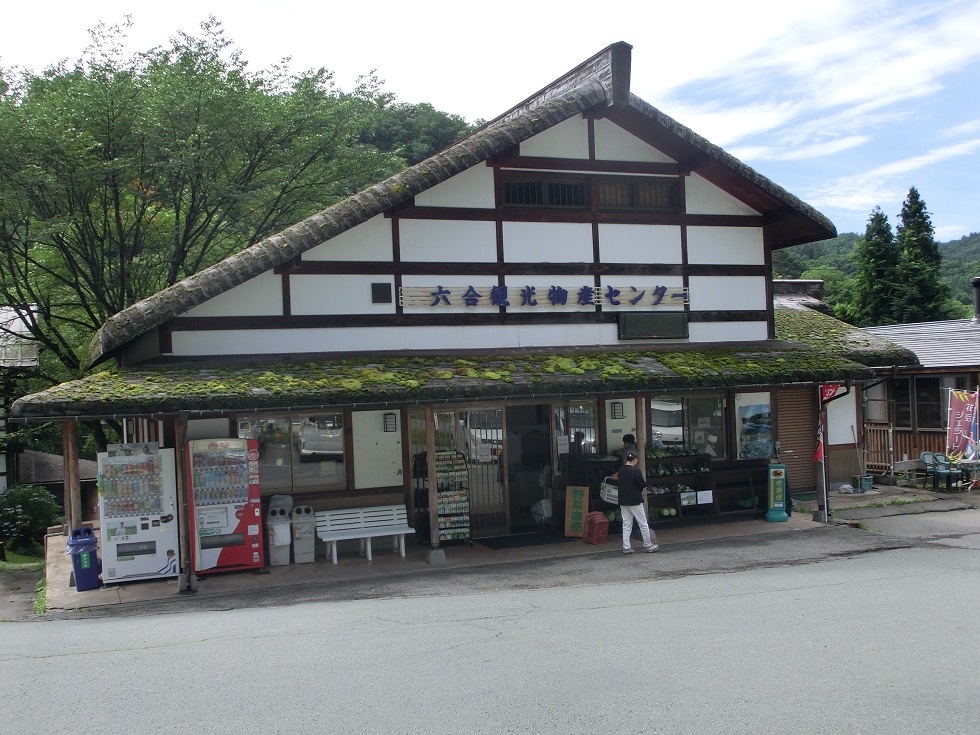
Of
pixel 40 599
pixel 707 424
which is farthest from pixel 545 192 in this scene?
pixel 40 599

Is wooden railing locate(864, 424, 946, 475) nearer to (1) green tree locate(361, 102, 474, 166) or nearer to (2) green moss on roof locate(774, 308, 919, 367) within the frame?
(2) green moss on roof locate(774, 308, 919, 367)

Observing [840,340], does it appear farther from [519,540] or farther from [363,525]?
[363,525]

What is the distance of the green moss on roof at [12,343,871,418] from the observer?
33.7ft

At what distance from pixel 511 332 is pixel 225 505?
535 centimetres

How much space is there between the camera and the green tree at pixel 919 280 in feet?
113

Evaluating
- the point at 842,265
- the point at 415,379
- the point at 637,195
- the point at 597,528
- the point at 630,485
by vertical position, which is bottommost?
the point at 597,528

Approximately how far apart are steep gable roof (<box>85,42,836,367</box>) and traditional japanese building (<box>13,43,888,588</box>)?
0.04m

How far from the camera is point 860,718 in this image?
558 cm

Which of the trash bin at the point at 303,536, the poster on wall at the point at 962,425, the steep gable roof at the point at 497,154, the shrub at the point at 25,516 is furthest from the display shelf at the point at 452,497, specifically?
the poster on wall at the point at 962,425

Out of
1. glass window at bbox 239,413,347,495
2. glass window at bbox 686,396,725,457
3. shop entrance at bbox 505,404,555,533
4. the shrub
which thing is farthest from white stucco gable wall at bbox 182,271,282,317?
the shrub

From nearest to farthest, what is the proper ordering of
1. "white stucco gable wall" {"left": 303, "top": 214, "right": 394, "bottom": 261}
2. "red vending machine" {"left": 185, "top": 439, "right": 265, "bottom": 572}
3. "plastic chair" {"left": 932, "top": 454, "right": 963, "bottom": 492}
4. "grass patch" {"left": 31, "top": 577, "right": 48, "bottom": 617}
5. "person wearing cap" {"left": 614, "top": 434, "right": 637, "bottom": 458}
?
"grass patch" {"left": 31, "top": 577, "right": 48, "bottom": 617}
"red vending machine" {"left": 185, "top": 439, "right": 265, "bottom": 572}
"white stucco gable wall" {"left": 303, "top": 214, "right": 394, "bottom": 261}
"person wearing cap" {"left": 614, "top": 434, "right": 637, "bottom": 458}
"plastic chair" {"left": 932, "top": 454, "right": 963, "bottom": 492}

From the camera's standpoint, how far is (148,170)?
16.8 meters

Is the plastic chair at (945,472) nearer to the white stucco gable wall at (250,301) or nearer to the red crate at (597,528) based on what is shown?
the red crate at (597,528)

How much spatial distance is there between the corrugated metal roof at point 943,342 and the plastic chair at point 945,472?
103 inches
